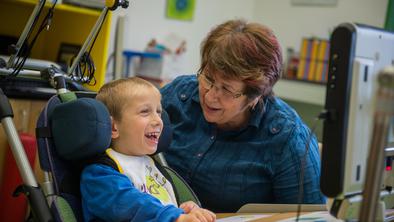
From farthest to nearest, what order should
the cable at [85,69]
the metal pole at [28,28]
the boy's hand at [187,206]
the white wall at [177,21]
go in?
the white wall at [177,21] → the cable at [85,69] → the metal pole at [28,28] → the boy's hand at [187,206]

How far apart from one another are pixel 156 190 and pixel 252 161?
371 mm

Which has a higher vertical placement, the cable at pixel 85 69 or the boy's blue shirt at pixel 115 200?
the cable at pixel 85 69

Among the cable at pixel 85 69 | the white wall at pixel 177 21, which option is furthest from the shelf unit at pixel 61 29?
the cable at pixel 85 69

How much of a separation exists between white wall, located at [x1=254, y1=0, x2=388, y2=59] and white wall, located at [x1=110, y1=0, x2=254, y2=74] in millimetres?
242

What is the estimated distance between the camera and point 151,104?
1475mm

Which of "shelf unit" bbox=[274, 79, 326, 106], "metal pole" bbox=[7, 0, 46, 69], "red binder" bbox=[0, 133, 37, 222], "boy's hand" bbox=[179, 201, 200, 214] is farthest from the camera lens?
"shelf unit" bbox=[274, 79, 326, 106]

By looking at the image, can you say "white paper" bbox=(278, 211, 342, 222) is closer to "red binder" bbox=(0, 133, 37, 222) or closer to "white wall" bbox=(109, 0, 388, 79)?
"red binder" bbox=(0, 133, 37, 222)

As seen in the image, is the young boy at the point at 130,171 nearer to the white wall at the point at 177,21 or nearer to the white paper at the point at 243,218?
the white paper at the point at 243,218

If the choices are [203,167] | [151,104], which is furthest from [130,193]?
[203,167]

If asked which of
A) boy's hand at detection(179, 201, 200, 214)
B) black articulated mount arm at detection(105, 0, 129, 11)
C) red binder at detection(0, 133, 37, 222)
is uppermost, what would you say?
black articulated mount arm at detection(105, 0, 129, 11)

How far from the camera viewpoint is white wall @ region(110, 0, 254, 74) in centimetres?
361

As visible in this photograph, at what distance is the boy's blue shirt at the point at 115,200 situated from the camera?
4.05 ft

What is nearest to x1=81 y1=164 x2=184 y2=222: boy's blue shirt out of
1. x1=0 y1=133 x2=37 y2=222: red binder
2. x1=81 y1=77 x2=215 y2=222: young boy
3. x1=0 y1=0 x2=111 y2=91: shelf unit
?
x1=81 y1=77 x2=215 y2=222: young boy


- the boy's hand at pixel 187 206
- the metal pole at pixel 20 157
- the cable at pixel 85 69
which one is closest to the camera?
the metal pole at pixel 20 157
